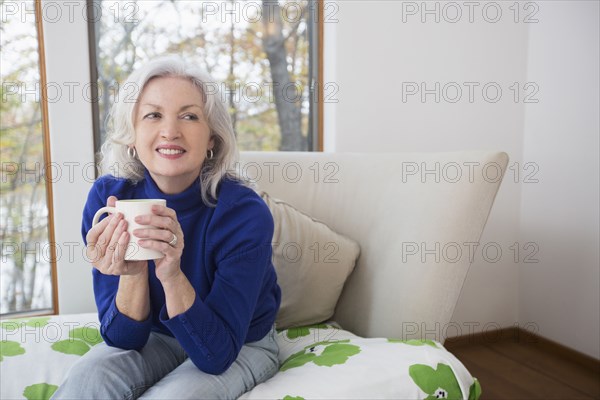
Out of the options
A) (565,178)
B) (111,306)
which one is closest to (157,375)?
(111,306)

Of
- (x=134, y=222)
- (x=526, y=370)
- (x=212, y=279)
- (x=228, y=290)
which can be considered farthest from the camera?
(x=526, y=370)

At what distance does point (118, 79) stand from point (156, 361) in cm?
122

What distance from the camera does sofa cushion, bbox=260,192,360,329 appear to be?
1.54 metres

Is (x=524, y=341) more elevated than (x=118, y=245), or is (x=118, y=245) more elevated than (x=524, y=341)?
(x=118, y=245)

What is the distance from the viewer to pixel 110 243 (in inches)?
38.5

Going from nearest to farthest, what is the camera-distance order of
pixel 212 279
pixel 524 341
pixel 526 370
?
pixel 212 279
pixel 526 370
pixel 524 341

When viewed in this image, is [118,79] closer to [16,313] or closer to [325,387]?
[16,313]

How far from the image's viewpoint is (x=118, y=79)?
202 centimetres

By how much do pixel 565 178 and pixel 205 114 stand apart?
1.69m

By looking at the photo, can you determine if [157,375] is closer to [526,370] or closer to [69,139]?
[69,139]

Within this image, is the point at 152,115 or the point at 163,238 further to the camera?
the point at 152,115

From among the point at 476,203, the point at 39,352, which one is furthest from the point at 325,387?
the point at 39,352

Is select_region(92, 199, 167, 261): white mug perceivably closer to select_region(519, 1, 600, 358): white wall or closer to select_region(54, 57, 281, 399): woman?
select_region(54, 57, 281, 399): woman

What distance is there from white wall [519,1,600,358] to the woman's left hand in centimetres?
179
